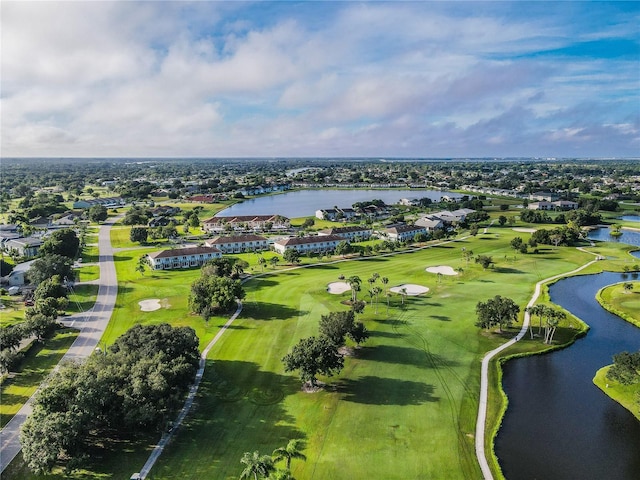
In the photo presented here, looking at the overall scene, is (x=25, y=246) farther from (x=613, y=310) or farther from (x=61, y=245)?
(x=613, y=310)

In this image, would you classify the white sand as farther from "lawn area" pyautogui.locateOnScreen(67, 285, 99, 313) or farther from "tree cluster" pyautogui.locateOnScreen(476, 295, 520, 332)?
"tree cluster" pyautogui.locateOnScreen(476, 295, 520, 332)

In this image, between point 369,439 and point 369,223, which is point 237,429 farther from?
point 369,223

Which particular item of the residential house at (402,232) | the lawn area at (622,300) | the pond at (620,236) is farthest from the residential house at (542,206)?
the lawn area at (622,300)

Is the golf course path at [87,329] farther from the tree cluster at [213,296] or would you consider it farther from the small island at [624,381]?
the small island at [624,381]

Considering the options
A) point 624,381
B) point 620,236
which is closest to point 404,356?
point 624,381

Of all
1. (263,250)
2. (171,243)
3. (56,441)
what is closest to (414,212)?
(263,250)

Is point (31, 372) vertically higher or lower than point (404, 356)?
lower

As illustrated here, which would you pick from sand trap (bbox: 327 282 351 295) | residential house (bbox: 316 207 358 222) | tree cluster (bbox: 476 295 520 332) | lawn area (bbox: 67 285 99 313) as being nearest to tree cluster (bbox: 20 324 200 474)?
lawn area (bbox: 67 285 99 313)
